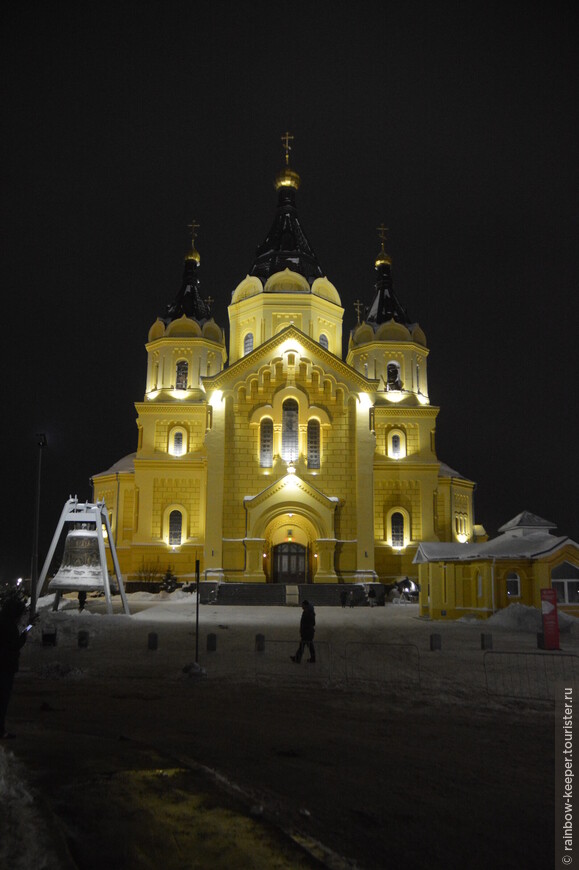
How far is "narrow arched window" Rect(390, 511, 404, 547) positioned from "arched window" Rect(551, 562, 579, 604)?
17.0 meters

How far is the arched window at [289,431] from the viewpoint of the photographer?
38.8m

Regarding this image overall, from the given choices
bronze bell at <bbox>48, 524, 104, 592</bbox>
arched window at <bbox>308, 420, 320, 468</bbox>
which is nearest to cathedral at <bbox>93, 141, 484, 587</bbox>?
arched window at <bbox>308, 420, 320, 468</bbox>

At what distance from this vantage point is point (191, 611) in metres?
29.0

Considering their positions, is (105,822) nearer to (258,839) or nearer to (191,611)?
(258,839)

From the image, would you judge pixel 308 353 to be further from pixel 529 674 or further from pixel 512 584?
pixel 529 674

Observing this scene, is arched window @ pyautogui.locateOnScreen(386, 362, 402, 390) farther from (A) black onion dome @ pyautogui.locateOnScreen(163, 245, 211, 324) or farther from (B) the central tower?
(A) black onion dome @ pyautogui.locateOnScreen(163, 245, 211, 324)

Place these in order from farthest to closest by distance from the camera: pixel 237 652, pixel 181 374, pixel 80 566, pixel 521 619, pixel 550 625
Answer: pixel 181 374, pixel 80 566, pixel 521 619, pixel 550 625, pixel 237 652

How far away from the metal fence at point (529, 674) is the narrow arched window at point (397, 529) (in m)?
25.7

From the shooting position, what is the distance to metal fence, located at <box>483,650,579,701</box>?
12625 millimetres

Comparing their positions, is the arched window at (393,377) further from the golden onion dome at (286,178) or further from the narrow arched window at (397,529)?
the golden onion dome at (286,178)

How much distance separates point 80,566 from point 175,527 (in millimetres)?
16208

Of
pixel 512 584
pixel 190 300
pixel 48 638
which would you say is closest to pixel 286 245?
pixel 190 300

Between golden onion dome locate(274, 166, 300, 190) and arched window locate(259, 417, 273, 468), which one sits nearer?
arched window locate(259, 417, 273, 468)

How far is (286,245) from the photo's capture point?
48.3 m
